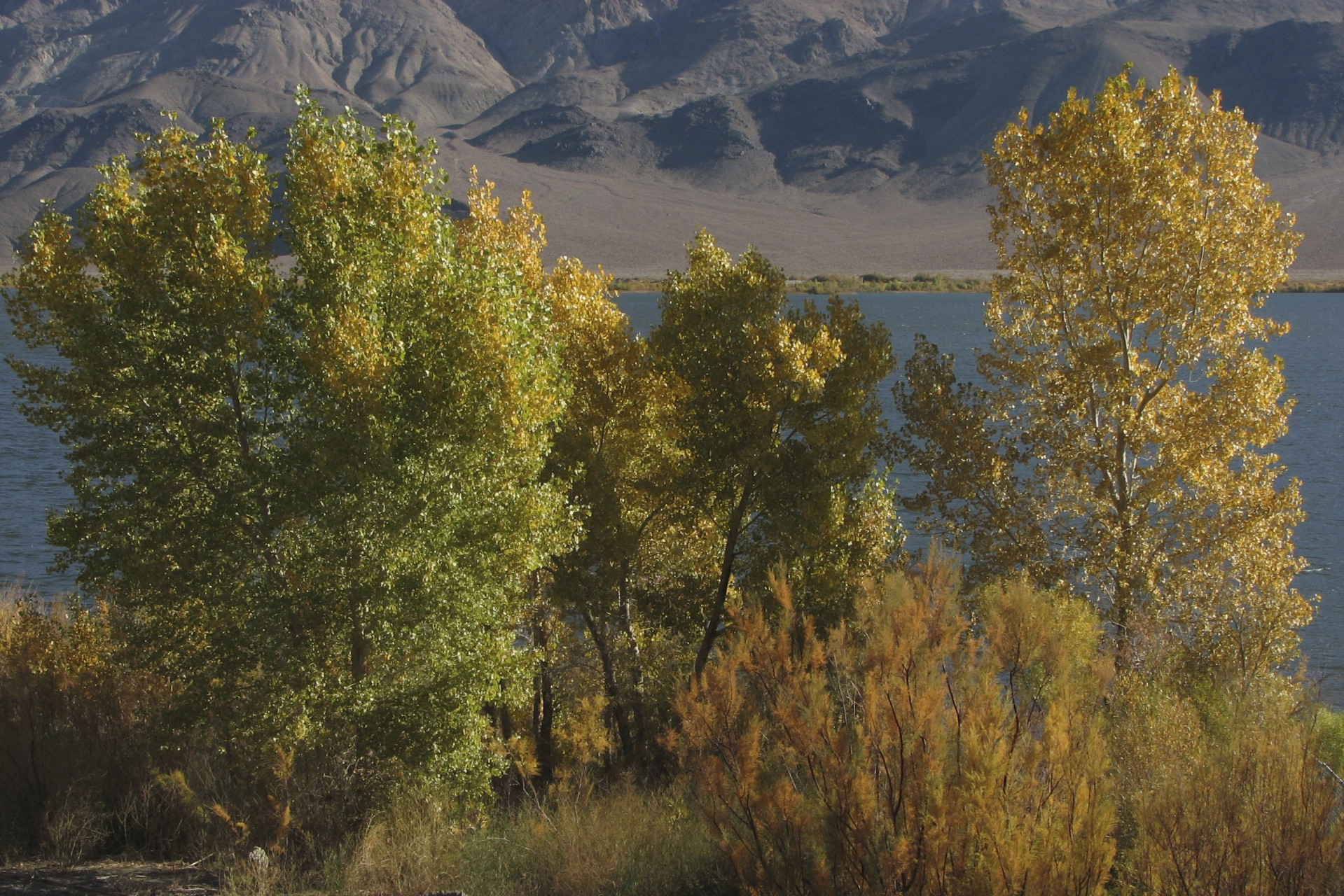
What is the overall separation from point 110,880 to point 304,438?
13.7 ft

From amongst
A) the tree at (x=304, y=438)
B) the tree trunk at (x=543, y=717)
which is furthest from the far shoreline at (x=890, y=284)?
the tree at (x=304, y=438)

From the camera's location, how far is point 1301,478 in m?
34.1

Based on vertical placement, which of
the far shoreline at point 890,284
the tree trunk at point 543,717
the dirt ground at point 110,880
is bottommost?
the tree trunk at point 543,717


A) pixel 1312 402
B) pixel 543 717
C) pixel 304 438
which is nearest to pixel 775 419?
pixel 304 438

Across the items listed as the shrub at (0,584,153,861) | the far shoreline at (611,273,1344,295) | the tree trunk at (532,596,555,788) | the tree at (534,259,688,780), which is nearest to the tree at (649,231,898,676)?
the tree at (534,259,688,780)

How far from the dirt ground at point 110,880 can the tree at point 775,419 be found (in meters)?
7.71

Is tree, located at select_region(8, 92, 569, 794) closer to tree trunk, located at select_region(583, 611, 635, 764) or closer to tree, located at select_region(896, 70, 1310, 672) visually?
tree trunk, located at select_region(583, 611, 635, 764)

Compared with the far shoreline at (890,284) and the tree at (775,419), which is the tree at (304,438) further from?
the far shoreline at (890,284)

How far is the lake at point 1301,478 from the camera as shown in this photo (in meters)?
24.3

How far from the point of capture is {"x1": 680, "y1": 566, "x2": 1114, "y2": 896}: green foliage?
6.29 meters

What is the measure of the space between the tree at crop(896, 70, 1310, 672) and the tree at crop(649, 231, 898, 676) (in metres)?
1.05

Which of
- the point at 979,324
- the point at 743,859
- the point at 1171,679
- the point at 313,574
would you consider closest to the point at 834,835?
the point at 743,859

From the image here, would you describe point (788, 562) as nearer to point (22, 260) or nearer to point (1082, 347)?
point (1082, 347)

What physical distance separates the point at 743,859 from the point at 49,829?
21.4 feet
